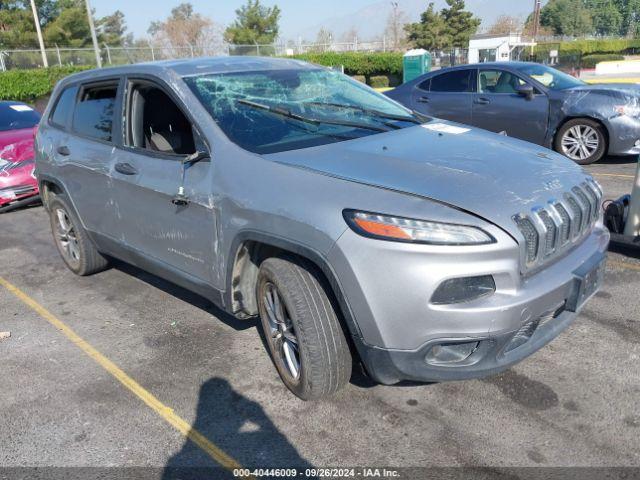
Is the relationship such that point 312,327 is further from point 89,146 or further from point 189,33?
point 189,33

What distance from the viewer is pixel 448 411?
2.94 m

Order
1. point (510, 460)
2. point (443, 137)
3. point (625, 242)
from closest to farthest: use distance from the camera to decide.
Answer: point (510, 460), point (443, 137), point (625, 242)

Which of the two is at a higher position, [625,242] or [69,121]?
[69,121]

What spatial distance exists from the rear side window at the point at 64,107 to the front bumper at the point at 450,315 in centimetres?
328

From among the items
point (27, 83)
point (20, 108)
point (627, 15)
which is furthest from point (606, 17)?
point (20, 108)

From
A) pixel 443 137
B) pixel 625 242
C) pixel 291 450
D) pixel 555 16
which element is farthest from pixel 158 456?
pixel 555 16

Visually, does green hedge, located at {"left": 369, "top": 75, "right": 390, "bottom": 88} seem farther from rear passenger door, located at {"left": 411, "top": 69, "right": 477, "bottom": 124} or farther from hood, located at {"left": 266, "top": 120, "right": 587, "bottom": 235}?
hood, located at {"left": 266, "top": 120, "right": 587, "bottom": 235}

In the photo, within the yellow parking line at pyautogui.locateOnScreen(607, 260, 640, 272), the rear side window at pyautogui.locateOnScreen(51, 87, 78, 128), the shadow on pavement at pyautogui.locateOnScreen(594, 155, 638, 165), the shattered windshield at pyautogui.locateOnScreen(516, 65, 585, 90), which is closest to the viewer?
the yellow parking line at pyautogui.locateOnScreen(607, 260, 640, 272)

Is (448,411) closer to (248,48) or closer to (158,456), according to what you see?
(158,456)

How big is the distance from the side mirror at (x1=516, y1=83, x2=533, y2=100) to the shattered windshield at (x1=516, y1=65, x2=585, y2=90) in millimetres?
272

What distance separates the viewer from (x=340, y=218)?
2543 millimetres

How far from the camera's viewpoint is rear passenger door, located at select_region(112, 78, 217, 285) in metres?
3.27

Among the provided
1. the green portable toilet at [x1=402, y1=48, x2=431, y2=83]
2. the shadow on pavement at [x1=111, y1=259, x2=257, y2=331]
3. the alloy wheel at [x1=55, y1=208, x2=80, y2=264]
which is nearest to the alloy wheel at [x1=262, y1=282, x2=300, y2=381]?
the shadow on pavement at [x1=111, y1=259, x2=257, y2=331]

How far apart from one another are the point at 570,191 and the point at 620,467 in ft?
4.15
